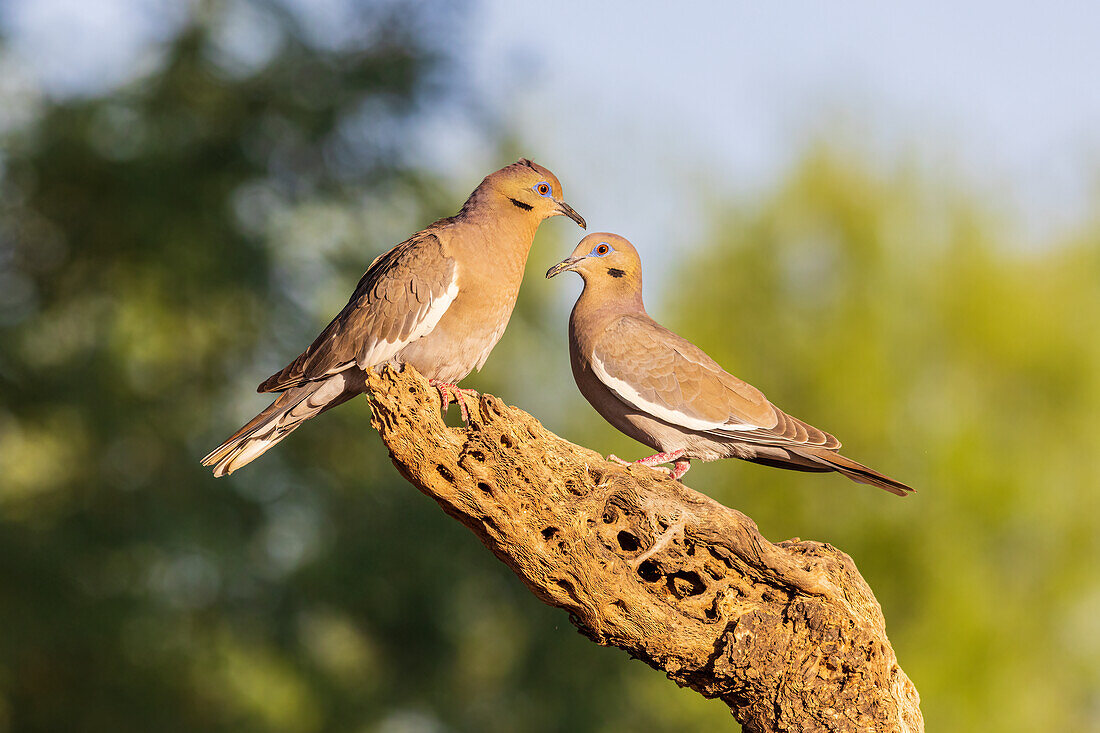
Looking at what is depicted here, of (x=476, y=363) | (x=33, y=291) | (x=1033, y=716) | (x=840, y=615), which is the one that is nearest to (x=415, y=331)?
(x=476, y=363)

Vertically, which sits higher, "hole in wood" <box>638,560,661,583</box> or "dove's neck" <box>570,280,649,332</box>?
"dove's neck" <box>570,280,649,332</box>

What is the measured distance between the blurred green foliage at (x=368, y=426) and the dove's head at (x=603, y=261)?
9.25m

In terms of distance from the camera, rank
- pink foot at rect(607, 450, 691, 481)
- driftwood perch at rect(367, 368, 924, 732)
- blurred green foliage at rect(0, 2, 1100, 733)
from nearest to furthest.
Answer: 1. driftwood perch at rect(367, 368, 924, 732)
2. pink foot at rect(607, 450, 691, 481)
3. blurred green foliage at rect(0, 2, 1100, 733)

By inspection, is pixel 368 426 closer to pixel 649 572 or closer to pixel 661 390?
pixel 661 390

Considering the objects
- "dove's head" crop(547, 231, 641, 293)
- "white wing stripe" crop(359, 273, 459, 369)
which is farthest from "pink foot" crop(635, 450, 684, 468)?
"white wing stripe" crop(359, 273, 459, 369)

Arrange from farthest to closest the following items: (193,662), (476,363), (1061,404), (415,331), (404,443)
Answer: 1. (1061,404)
2. (193,662)
3. (476,363)
4. (415,331)
5. (404,443)

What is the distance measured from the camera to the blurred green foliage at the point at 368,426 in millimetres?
13547

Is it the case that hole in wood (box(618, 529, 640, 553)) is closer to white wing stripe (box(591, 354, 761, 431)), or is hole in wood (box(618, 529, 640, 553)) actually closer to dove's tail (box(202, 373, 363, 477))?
white wing stripe (box(591, 354, 761, 431))

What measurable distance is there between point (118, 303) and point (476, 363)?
10.9m

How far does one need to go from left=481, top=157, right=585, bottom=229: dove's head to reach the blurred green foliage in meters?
9.39

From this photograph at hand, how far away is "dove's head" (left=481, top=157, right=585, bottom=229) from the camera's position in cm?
484

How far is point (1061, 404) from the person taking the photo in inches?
586

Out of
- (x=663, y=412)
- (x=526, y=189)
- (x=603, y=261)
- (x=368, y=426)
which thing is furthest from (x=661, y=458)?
(x=368, y=426)

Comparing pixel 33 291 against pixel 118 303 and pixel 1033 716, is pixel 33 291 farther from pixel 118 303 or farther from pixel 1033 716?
pixel 1033 716
